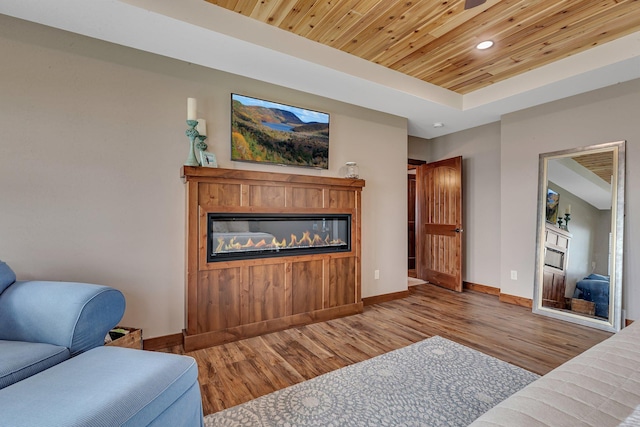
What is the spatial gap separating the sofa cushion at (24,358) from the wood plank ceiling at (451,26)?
2341mm

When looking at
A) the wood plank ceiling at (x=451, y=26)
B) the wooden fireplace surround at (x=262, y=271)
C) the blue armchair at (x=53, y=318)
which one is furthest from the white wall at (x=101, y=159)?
the wood plank ceiling at (x=451, y=26)

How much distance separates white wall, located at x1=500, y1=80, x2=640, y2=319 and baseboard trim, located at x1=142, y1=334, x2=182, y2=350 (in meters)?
3.91

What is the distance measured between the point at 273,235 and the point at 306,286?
64cm

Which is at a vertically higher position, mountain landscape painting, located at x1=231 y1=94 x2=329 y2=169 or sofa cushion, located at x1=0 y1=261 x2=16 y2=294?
mountain landscape painting, located at x1=231 y1=94 x2=329 y2=169

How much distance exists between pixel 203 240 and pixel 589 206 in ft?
13.0

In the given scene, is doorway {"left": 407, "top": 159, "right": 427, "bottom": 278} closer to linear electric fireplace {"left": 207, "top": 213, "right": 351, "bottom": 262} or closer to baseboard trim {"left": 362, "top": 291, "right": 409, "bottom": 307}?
baseboard trim {"left": 362, "top": 291, "right": 409, "bottom": 307}

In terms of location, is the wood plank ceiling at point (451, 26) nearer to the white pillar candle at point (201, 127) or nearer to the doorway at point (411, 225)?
the white pillar candle at point (201, 127)

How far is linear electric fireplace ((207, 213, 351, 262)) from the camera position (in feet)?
8.80

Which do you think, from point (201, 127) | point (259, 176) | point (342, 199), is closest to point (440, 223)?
point (342, 199)

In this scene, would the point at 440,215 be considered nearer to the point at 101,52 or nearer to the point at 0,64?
the point at 101,52

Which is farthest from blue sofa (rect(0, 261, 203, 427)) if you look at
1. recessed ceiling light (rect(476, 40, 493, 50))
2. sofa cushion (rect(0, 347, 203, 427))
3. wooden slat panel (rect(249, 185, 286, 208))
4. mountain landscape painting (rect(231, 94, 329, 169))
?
recessed ceiling light (rect(476, 40, 493, 50))

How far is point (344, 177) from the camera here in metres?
3.54

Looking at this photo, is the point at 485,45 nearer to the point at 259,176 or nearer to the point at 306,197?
the point at 306,197

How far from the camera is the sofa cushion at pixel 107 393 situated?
90 cm
